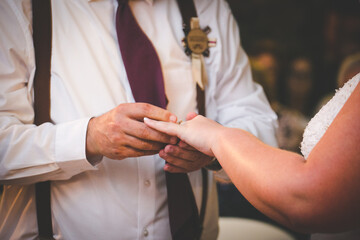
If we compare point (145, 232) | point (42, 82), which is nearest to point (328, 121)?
point (145, 232)

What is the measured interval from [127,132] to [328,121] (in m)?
→ 0.64

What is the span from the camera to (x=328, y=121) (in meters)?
0.82

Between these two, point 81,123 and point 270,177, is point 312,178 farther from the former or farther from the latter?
point 81,123

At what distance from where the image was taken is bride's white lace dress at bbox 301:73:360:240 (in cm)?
81

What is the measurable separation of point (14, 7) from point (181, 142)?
820 millimetres

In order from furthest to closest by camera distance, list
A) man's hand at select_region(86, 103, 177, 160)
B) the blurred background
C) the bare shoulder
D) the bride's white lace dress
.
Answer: the blurred background, man's hand at select_region(86, 103, 177, 160), the bride's white lace dress, the bare shoulder

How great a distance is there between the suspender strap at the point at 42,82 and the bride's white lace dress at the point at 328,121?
0.96 meters

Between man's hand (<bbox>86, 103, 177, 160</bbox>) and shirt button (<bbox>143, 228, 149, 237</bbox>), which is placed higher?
man's hand (<bbox>86, 103, 177, 160</bbox>)

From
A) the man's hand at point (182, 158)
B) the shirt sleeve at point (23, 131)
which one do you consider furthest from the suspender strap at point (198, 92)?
the shirt sleeve at point (23, 131)

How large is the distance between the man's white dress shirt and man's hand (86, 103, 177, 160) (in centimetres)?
7

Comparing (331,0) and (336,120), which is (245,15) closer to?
(331,0)

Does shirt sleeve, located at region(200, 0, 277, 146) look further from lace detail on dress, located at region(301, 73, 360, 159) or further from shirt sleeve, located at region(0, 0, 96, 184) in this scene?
shirt sleeve, located at region(0, 0, 96, 184)

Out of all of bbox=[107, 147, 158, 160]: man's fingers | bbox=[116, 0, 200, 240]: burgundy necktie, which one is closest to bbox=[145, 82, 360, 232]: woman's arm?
bbox=[107, 147, 158, 160]: man's fingers

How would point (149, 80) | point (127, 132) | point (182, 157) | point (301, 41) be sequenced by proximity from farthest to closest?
point (301, 41) → point (149, 80) → point (182, 157) → point (127, 132)
